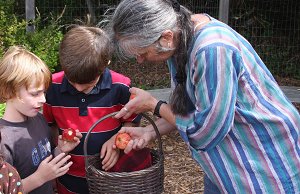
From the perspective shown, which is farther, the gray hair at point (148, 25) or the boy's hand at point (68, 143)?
the boy's hand at point (68, 143)

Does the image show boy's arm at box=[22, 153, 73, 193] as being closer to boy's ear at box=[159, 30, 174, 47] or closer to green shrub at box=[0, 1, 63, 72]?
boy's ear at box=[159, 30, 174, 47]

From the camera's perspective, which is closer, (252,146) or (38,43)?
(252,146)

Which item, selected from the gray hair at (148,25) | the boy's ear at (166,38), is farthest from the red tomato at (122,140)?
the boy's ear at (166,38)

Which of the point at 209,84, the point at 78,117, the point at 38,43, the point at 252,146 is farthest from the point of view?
the point at 38,43

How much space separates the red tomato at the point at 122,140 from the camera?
254 centimetres

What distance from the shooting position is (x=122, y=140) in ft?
8.40

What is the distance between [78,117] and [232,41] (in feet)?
3.58

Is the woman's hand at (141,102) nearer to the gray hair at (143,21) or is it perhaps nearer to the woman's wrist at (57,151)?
the gray hair at (143,21)

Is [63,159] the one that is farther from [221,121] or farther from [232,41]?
[232,41]

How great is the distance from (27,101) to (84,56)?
0.36 metres

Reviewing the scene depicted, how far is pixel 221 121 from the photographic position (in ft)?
6.39

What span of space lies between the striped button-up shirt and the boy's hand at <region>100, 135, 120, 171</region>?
538 millimetres

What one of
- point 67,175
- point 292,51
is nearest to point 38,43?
point 67,175

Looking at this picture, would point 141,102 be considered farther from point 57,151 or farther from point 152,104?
point 57,151
